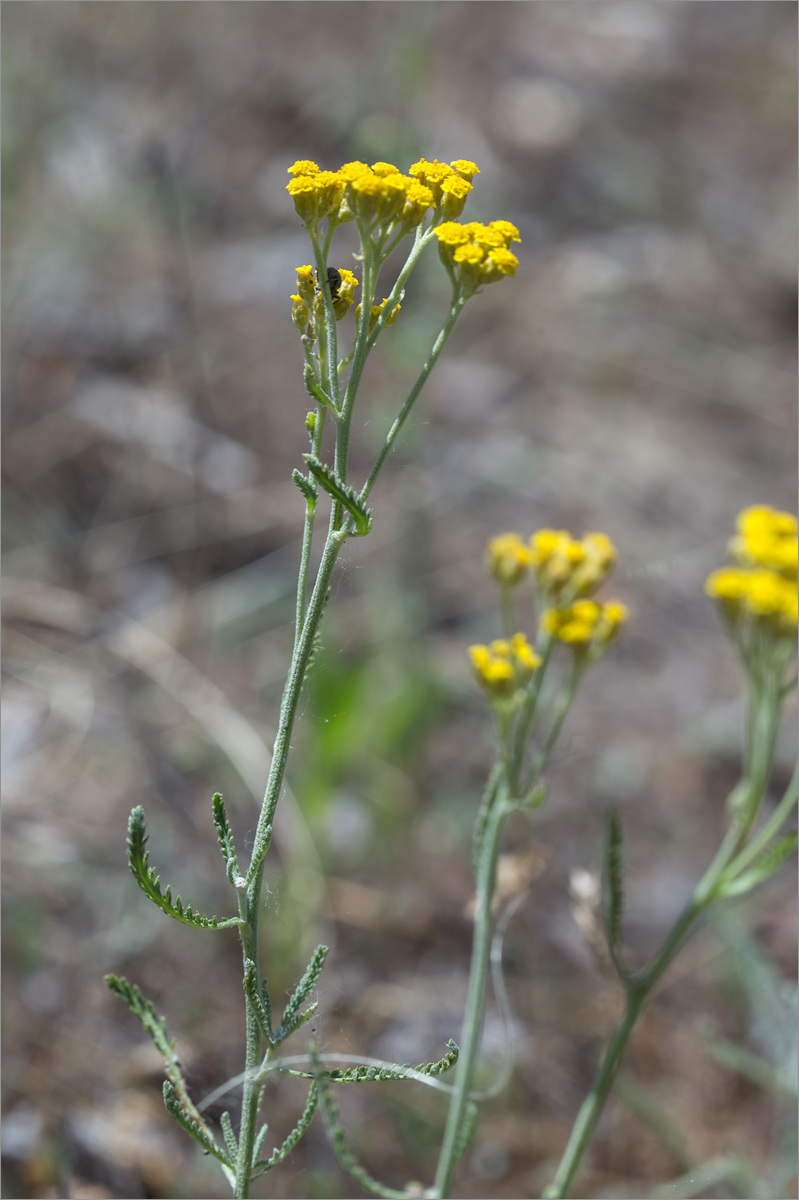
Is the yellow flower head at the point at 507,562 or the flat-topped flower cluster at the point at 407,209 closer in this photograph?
the flat-topped flower cluster at the point at 407,209

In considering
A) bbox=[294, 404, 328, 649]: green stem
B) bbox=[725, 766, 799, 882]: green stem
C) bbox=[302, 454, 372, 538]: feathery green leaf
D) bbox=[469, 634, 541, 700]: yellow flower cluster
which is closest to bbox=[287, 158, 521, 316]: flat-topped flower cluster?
bbox=[294, 404, 328, 649]: green stem

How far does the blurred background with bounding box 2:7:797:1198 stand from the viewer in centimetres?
232

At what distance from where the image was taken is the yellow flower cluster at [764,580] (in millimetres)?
1555

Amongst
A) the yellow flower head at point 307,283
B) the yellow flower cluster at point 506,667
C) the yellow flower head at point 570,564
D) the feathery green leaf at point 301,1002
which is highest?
the yellow flower head at point 307,283

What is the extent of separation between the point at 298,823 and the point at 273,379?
251cm

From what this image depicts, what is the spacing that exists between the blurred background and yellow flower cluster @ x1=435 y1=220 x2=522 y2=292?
0.63m

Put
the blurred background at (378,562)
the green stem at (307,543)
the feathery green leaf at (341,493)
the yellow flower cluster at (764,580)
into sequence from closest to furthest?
the feathery green leaf at (341,493) → the green stem at (307,543) → the yellow flower cluster at (764,580) → the blurred background at (378,562)

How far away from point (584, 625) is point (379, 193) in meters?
0.83

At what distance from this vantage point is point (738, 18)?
7.65 m

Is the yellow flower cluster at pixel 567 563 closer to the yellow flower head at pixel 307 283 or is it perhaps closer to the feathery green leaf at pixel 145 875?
A: the yellow flower head at pixel 307 283

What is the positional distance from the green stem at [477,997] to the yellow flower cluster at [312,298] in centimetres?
81

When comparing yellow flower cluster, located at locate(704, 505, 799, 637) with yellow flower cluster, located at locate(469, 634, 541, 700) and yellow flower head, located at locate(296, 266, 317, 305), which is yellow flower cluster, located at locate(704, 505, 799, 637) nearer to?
yellow flower cluster, located at locate(469, 634, 541, 700)

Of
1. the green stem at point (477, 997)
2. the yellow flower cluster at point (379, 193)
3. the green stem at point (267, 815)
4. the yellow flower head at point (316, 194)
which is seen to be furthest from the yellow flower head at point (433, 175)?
the green stem at point (477, 997)

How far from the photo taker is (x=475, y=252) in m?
1.17
